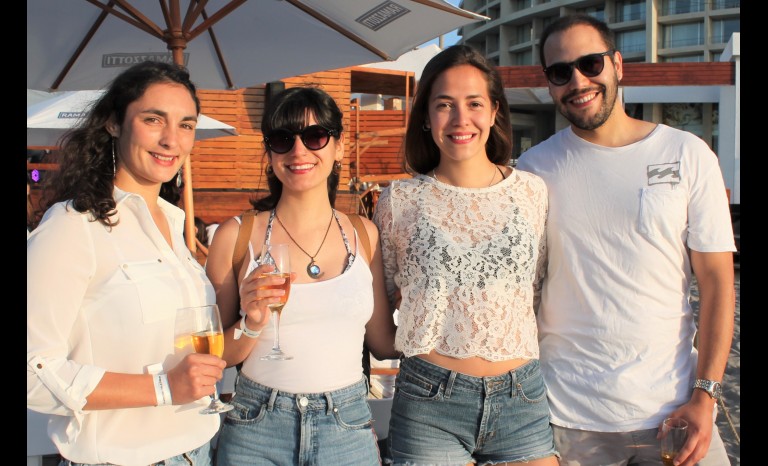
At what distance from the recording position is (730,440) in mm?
5957

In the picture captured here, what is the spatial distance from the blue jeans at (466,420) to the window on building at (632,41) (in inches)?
2759

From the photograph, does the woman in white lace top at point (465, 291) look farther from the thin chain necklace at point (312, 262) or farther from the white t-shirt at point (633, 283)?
the thin chain necklace at point (312, 262)

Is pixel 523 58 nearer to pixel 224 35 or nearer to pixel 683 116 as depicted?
pixel 683 116

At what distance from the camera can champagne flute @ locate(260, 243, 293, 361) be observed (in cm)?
223

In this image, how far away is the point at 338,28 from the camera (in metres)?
5.46

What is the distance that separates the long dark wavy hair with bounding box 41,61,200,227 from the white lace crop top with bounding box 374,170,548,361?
1.13 m

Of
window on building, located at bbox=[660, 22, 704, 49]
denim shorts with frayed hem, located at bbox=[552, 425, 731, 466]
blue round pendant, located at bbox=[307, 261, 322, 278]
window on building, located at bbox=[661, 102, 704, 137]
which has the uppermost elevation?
window on building, located at bbox=[660, 22, 704, 49]

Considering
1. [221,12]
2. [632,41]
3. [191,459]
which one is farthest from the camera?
[632,41]

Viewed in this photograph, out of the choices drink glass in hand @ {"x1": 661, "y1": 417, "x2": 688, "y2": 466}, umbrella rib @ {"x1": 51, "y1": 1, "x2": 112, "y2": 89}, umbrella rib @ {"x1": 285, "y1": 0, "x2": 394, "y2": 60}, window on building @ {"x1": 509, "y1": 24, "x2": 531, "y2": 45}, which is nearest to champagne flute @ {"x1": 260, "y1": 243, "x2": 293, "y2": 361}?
drink glass in hand @ {"x1": 661, "y1": 417, "x2": 688, "y2": 466}

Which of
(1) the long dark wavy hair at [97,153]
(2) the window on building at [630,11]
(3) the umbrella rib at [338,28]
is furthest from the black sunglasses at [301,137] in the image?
(2) the window on building at [630,11]

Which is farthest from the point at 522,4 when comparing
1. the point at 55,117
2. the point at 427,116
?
the point at 427,116

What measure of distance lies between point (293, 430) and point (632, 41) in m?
72.3

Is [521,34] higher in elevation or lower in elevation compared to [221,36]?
higher

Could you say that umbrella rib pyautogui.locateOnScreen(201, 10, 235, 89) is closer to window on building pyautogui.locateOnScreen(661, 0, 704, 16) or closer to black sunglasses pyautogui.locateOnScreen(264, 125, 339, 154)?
black sunglasses pyautogui.locateOnScreen(264, 125, 339, 154)
